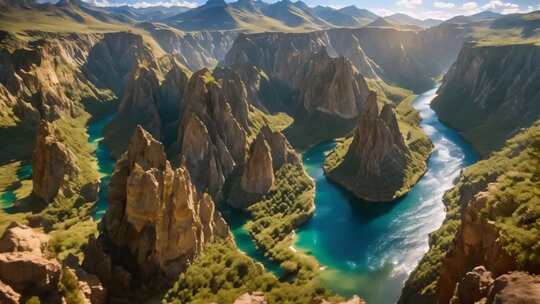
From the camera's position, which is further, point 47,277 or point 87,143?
point 87,143

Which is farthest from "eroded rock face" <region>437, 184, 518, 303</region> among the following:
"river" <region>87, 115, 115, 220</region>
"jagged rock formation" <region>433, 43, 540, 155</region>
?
"jagged rock formation" <region>433, 43, 540, 155</region>

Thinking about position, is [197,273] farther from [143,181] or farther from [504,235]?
[504,235]

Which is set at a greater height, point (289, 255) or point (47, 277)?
point (47, 277)

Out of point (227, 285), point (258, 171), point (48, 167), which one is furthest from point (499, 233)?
point (48, 167)

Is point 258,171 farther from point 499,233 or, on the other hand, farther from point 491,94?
point 491,94

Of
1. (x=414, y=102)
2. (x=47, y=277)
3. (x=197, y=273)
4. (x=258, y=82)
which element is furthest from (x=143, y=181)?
(x=414, y=102)

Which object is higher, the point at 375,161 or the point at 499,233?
the point at 499,233
